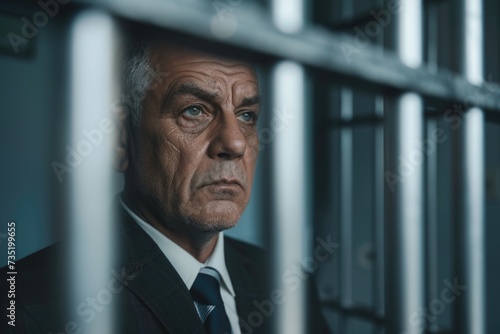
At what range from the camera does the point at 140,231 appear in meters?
0.59

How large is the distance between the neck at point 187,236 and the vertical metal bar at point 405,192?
0.93 feet

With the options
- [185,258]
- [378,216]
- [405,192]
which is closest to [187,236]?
[185,258]

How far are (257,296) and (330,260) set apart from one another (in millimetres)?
1078

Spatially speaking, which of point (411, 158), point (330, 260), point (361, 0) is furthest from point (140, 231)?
point (361, 0)

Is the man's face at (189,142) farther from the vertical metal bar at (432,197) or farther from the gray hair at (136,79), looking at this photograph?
the vertical metal bar at (432,197)

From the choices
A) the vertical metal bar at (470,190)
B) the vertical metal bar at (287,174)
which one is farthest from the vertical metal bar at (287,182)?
Result: the vertical metal bar at (470,190)

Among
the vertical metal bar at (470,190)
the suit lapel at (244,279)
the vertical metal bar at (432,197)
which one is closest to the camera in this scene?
the suit lapel at (244,279)

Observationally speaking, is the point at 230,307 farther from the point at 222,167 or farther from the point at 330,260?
the point at 330,260

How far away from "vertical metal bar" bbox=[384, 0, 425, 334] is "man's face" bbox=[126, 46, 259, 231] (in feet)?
0.81

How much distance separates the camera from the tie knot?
0.63m

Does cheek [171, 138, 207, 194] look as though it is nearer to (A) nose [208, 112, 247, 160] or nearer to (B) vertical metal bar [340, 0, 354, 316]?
(A) nose [208, 112, 247, 160]

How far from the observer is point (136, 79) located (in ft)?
1.87

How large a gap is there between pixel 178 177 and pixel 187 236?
9 cm

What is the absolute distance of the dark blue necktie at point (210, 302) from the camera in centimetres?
62
